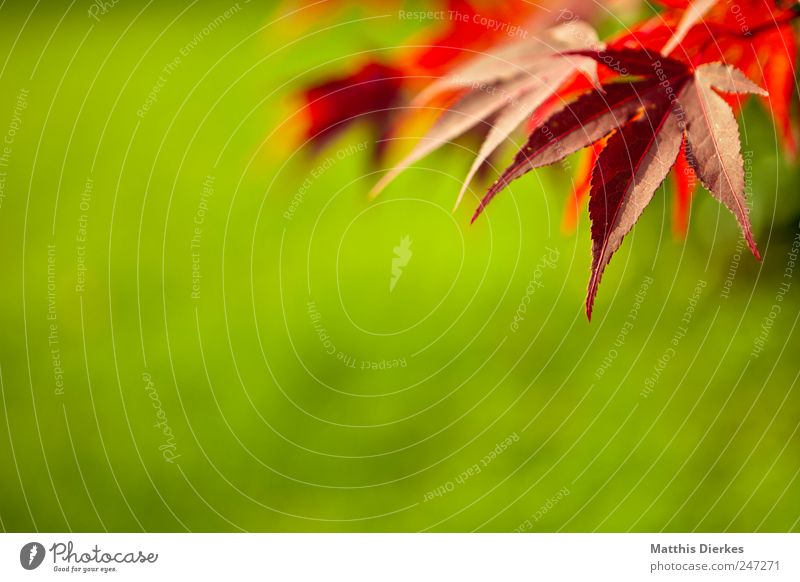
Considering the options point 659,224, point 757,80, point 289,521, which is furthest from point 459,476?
point 757,80
